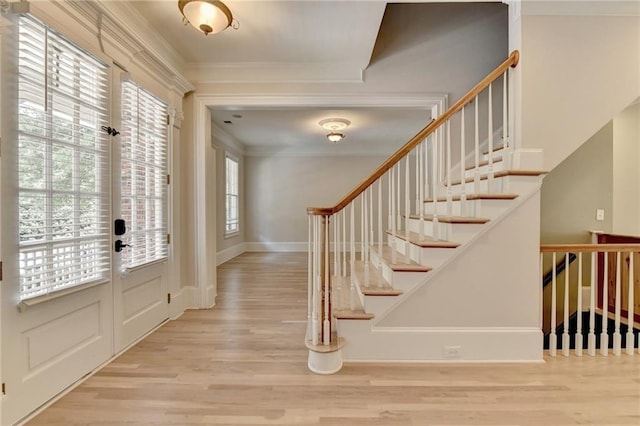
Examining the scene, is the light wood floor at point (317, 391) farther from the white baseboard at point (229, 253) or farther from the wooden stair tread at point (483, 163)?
the white baseboard at point (229, 253)

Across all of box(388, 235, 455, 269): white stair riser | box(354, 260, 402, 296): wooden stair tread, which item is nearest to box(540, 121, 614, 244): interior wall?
box(388, 235, 455, 269): white stair riser

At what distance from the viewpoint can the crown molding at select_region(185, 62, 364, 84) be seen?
10.4ft

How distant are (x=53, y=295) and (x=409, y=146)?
2.59 meters

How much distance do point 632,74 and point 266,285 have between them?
4479mm

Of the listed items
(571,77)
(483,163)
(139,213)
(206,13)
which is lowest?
(139,213)

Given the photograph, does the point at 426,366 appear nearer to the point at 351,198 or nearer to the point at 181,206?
the point at 351,198

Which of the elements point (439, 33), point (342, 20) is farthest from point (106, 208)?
point (439, 33)

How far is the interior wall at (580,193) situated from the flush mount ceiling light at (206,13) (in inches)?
159

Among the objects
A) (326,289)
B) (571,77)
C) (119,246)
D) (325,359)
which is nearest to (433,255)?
(326,289)

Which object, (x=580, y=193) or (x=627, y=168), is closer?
(x=580, y=193)

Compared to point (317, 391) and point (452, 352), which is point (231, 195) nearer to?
point (317, 391)

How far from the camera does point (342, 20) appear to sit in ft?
8.18

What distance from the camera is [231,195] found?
6.64 meters

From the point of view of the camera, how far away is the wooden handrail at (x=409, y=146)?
211 cm
